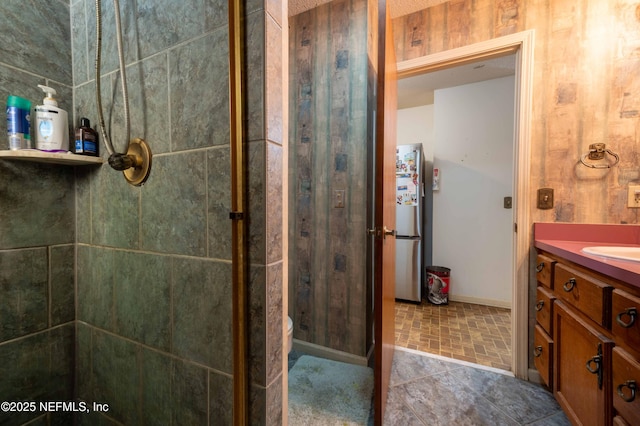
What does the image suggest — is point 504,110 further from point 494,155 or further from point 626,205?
point 626,205

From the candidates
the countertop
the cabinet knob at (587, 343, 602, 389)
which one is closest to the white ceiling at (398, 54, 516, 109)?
the countertop

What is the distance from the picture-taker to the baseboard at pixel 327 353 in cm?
171

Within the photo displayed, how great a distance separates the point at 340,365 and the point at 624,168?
2.00m

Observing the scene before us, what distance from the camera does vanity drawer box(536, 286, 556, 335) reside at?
1299 mm

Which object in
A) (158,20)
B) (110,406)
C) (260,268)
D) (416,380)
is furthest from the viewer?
(416,380)

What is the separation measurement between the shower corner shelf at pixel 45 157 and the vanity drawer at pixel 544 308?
6.97 ft

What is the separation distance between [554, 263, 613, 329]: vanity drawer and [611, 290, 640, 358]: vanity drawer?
0.03 m

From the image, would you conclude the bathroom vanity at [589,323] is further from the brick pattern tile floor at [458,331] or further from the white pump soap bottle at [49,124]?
the white pump soap bottle at [49,124]

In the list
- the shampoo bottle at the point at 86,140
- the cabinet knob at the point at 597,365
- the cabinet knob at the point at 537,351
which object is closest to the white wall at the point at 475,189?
the cabinet knob at the point at 537,351

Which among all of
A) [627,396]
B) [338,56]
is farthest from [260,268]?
[338,56]

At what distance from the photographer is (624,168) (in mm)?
1353

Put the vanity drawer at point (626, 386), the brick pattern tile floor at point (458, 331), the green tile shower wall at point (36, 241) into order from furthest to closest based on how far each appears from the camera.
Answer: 1. the brick pattern tile floor at point (458, 331)
2. the green tile shower wall at point (36, 241)
3. the vanity drawer at point (626, 386)

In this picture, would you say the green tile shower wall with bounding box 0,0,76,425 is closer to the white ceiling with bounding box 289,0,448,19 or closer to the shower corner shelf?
the shower corner shelf

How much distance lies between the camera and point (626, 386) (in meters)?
0.79
